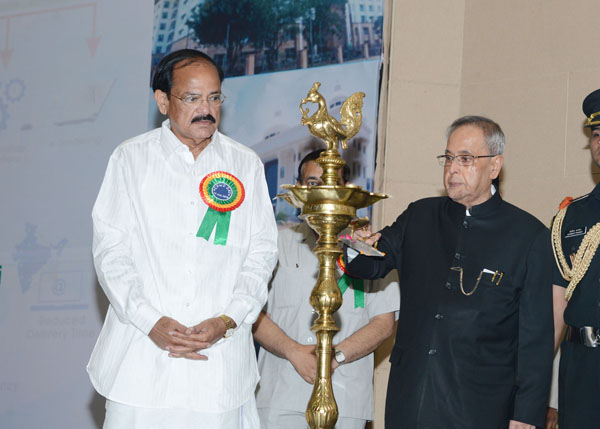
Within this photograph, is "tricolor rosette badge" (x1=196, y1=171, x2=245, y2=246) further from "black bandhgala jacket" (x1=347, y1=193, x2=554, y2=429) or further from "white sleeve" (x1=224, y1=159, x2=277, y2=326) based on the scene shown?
"black bandhgala jacket" (x1=347, y1=193, x2=554, y2=429)

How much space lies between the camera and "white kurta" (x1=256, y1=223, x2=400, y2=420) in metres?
Result: 3.37

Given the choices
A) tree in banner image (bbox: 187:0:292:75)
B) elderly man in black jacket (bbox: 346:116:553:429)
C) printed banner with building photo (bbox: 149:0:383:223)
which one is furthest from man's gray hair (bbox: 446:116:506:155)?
tree in banner image (bbox: 187:0:292:75)

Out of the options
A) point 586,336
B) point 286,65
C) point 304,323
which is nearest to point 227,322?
point 304,323

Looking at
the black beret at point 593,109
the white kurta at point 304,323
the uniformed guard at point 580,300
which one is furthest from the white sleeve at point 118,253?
the black beret at point 593,109

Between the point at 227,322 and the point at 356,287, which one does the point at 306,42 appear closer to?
the point at 356,287

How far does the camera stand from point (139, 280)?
8.93ft

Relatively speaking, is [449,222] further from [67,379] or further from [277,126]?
[67,379]

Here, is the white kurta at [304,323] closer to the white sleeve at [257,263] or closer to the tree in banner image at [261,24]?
the white sleeve at [257,263]

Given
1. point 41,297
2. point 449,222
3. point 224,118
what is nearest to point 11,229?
point 41,297

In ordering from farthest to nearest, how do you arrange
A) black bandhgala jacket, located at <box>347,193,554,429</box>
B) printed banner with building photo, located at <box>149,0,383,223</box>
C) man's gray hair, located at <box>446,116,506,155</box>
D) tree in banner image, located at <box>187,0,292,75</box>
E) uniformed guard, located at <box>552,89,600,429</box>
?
tree in banner image, located at <box>187,0,292,75</box> < printed banner with building photo, located at <box>149,0,383,223</box> < man's gray hair, located at <box>446,116,506,155</box> < uniformed guard, located at <box>552,89,600,429</box> < black bandhgala jacket, located at <box>347,193,554,429</box>

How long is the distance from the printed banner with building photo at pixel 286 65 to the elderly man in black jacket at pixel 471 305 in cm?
113

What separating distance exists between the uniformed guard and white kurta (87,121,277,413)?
46.4 inches

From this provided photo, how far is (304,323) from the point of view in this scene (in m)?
3.46

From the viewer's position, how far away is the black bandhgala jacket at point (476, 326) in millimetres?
2908
